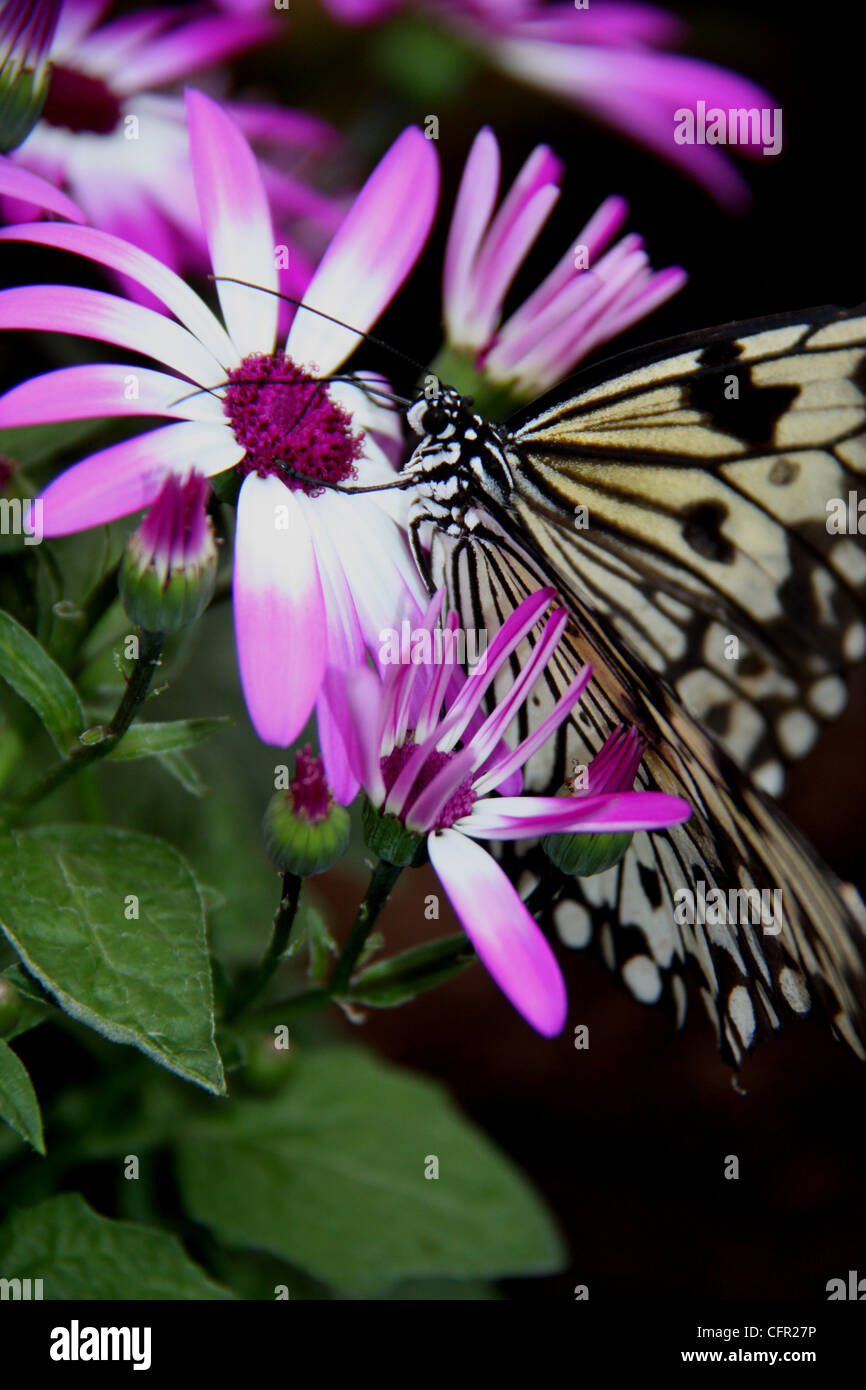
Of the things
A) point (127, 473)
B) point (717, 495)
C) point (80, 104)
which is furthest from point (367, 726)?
point (80, 104)

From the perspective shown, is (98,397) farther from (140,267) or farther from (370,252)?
(370,252)

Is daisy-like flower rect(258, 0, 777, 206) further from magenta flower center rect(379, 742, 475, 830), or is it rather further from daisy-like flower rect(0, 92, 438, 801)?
magenta flower center rect(379, 742, 475, 830)

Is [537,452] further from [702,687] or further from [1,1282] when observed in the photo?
[1,1282]

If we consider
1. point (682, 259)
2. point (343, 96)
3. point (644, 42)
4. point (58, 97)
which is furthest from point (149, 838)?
point (682, 259)

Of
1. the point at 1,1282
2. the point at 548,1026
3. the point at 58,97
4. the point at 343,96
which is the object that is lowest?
the point at 1,1282

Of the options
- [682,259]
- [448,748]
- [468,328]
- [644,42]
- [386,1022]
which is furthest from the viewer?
[682,259]

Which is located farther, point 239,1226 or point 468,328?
point 239,1226

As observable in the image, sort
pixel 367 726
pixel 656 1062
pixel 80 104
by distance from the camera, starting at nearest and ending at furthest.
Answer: pixel 367 726 → pixel 80 104 → pixel 656 1062
